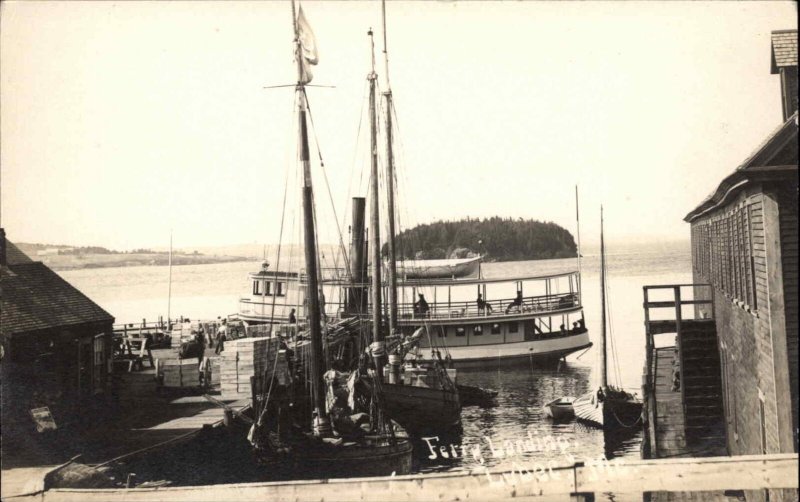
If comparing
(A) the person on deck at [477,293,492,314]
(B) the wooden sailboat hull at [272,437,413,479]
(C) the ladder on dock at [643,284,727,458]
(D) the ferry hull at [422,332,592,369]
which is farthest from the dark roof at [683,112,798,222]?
(D) the ferry hull at [422,332,592,369]

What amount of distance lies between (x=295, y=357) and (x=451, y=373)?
36.0 ft

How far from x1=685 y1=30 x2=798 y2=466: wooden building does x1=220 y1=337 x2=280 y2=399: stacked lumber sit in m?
11.8

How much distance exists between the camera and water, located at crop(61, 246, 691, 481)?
21.2 metres

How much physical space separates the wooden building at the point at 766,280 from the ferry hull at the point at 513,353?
960 inches

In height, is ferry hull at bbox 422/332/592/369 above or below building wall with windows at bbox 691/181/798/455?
below

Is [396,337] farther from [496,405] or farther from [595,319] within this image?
[595,319]

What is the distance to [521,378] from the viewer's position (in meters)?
35.5

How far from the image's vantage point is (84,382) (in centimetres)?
1620

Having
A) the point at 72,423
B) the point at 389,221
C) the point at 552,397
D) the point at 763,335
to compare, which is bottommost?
the point at 552,397

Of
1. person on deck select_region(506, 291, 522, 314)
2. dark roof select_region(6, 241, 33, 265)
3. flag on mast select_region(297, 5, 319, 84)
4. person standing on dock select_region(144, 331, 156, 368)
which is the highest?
flag on mast select_region(297, 5, 319, 84)

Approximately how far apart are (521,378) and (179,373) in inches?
817

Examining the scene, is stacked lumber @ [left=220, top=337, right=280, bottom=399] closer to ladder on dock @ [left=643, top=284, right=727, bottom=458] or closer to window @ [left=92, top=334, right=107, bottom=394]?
window @ [left=92, top=334, right=107, bottom=394]

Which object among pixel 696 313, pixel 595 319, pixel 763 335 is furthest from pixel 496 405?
pixel 595 319

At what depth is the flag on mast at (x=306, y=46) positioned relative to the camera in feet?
40.2
